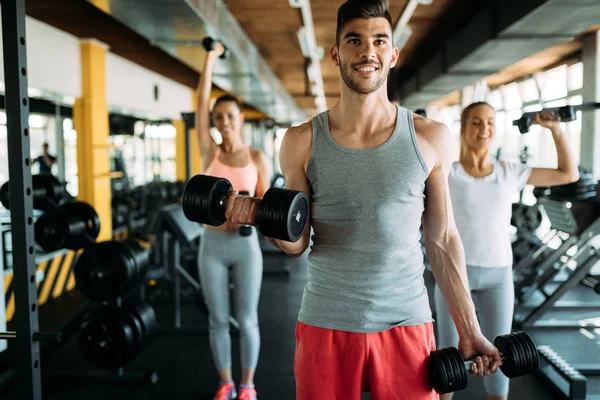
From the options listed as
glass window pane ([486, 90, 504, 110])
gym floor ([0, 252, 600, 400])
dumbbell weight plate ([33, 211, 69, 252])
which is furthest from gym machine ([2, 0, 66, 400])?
glass window pane ([486, 90, 504, 110])

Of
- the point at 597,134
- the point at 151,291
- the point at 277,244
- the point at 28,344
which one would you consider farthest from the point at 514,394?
the point at 597,134

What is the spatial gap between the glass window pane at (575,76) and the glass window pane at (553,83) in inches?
4.2

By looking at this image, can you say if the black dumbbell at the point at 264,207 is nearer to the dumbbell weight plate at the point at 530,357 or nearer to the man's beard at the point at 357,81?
the man's beard at the point at 357,81

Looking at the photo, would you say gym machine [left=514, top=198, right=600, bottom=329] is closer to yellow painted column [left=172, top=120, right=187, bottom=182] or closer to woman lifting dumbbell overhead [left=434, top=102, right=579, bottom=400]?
woman lifting dumbbell overhead [left=434, top=102, right=579, bottom=400]

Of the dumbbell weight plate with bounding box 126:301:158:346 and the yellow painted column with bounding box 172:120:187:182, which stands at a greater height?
the yellow painted column with bounding box 172:120:187:182

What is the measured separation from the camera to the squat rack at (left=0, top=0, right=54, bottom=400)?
1362mm

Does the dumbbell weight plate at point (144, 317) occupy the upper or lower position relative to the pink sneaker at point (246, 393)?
upper

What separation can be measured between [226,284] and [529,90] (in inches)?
257

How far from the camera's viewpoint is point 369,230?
0.99 meters

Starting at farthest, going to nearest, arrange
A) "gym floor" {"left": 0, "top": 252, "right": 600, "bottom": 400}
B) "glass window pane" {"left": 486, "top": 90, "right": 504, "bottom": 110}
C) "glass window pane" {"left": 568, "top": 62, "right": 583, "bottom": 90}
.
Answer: "glass window pane" {"left": 486, "top": 90, "right": 504, "bottom": 110}, "glass window pane" {"left": 568, "top": 62, "right": 583, "bottom": 90}, "gym floor" {"left": 0, "top": 252, "right": 600, "bottom": 400}

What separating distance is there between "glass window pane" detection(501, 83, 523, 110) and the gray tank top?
7.07 meters

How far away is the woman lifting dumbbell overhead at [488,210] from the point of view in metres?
1.73

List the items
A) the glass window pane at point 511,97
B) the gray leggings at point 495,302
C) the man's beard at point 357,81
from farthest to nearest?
the glass window pane at point 511,97, the gray leggings at point 495,302, the man's beard at point 357,81

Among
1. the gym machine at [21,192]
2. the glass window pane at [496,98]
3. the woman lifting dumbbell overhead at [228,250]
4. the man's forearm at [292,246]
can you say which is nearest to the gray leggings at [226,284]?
the woman lifting dumbbell overhead at [228,250]
